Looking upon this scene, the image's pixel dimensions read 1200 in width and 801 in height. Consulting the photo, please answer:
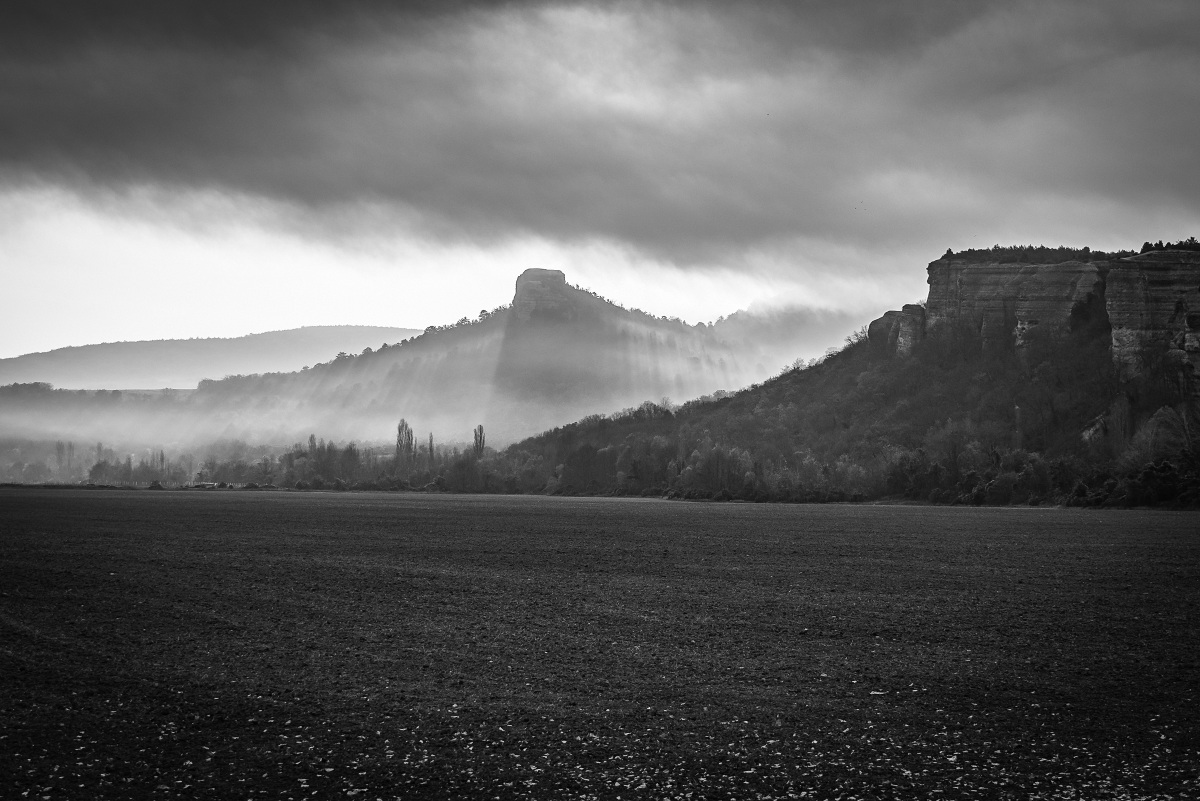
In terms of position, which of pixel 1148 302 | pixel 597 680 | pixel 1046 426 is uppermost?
pixel 1148 302

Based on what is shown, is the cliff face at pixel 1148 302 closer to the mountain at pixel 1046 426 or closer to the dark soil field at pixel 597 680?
the mountain at pixel 1046 426

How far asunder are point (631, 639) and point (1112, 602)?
16107mm

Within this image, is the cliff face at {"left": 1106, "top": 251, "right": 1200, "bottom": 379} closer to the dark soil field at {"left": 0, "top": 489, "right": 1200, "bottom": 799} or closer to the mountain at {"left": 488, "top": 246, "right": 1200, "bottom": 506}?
the mountain at {"left": 488, "top": 246, "right": 1200, "bottom": 506}

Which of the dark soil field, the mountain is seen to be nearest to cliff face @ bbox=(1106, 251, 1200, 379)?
the mountain

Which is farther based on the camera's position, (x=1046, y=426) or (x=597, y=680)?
(x=1046, y=426)

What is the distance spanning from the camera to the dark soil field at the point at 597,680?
553 inches

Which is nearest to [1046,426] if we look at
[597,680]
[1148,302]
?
[1148,302]

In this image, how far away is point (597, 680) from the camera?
1967cm

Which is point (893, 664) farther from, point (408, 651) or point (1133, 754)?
point (408, 651)

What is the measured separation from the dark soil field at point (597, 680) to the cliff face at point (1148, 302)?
489 feet

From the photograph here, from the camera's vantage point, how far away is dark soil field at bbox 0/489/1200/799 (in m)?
14.1

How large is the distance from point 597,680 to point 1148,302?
607 feet

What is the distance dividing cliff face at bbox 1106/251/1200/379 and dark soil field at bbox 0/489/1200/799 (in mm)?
149164

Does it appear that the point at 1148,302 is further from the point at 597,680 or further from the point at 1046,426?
the point at 597,680
